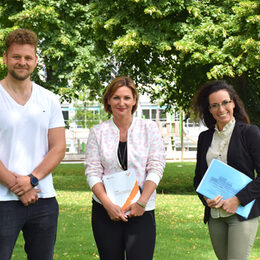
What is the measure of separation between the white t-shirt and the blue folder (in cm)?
127

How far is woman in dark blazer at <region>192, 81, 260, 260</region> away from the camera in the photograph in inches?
156

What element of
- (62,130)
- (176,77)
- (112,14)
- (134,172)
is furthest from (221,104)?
(176,77)

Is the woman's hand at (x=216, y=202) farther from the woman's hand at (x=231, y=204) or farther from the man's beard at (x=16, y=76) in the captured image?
the man's beard at (x=16, y=76)

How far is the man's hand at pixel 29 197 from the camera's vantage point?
3674mm

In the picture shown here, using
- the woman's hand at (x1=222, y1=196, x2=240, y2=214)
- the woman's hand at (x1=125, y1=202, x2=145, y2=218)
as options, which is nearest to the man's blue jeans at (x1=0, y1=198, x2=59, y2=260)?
the woman's hand at (x1=125, y1=202, x2=145, y2=218)

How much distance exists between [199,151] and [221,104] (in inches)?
18.7

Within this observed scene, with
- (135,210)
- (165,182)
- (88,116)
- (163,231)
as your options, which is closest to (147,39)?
(163,231)

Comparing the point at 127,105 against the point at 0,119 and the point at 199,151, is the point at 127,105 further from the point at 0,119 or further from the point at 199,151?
the point at 0,119

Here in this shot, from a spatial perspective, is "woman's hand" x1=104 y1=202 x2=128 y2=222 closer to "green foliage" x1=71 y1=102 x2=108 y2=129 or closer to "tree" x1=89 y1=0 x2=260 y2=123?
"tree" x1=89 y1=0 x2=260 y2=123

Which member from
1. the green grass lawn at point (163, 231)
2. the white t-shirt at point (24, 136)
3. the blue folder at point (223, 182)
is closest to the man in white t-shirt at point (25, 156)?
the white t-shirt at point (24, 136)

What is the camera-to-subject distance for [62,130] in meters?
3.97

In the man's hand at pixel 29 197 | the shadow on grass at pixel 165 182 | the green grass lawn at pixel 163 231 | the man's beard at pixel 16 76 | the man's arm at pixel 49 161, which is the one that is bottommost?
the shadow on grass at pixel 165 182

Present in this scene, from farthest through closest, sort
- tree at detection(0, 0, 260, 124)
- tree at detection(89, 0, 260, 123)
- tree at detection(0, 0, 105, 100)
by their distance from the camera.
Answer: tree at detection(0, 0, 105, 100) < tree at detection(0, 0, 260, 124) < tree at detection(89, 0, 260, 123)

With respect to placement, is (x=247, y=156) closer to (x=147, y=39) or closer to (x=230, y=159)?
(x=230, y=159)
